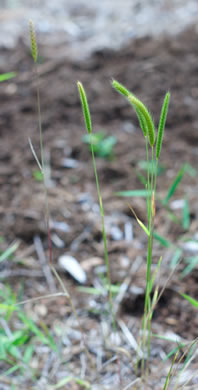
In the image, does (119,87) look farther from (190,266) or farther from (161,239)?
(190,266)

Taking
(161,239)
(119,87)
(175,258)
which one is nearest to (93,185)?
(175,258)

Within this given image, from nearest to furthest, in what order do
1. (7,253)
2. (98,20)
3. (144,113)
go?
(144,113)
(7,253)
(98,20)

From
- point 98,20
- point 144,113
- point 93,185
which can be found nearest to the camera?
point 144,113

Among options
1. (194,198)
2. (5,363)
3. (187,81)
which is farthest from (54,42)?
(5,363)

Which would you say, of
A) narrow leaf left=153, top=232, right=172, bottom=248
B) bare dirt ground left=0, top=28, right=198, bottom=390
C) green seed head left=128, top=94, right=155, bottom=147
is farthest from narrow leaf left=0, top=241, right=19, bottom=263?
green seed head left=128, top=94, right=155, bottom=147

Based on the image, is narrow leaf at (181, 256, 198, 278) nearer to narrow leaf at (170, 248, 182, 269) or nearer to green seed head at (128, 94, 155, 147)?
narrow leaf at (170, 248, 182, 269)

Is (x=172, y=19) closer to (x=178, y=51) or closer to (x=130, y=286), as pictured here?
(x=178, y=51)

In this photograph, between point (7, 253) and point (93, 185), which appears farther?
point (93, 185)

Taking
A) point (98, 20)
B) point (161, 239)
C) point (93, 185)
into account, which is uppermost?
point (98, 20)

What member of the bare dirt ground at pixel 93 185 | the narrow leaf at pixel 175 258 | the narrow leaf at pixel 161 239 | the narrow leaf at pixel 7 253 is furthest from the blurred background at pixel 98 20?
the narrow leaf at pixel 161 239
